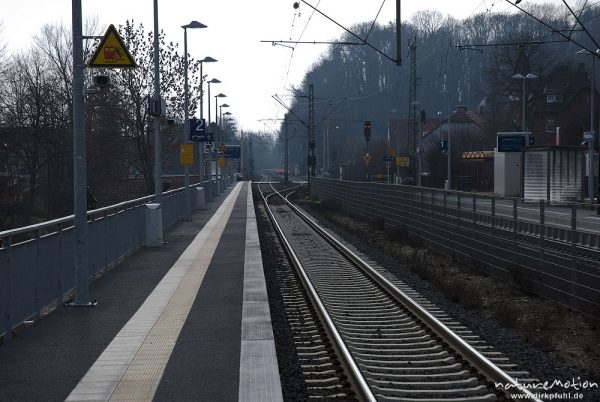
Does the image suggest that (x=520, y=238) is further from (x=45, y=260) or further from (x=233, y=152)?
(x=233, y=152)

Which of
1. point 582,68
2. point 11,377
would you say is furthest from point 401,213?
point 582,68

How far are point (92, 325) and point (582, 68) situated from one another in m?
75.9

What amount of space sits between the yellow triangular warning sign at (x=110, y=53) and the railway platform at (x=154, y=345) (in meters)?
3.14

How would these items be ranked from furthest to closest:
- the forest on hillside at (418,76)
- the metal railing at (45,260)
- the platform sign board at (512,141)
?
the forest on hillside at (418,76), the platform sign board at (512,141), the metal railing at (45,260)

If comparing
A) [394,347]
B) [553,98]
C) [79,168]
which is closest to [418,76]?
[553,98]

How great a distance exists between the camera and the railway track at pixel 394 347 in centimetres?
729

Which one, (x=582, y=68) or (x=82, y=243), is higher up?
(x=582, y=68)

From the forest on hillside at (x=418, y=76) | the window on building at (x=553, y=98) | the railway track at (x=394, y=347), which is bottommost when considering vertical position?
the railway track at (x=394, y=347)

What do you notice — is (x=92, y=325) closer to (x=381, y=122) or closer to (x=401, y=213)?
(x=401, y=213)

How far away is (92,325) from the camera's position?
33.9 ft

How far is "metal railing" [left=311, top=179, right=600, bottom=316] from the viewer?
11.9 metres

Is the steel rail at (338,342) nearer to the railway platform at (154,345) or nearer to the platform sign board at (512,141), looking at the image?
the railway platform at (154,345)

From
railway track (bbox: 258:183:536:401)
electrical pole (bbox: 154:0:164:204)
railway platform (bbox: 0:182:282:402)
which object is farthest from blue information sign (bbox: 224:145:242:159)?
Result: railway track (bbox: 258:183:536:401)

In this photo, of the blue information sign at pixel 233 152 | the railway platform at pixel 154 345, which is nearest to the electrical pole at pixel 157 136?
the railway platform at pixel 154 345
